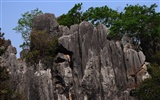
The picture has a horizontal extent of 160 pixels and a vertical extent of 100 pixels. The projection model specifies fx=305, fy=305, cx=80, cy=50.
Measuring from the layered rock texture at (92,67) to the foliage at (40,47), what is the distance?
2.10 feet

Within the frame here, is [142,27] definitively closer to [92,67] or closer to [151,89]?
[92,67]

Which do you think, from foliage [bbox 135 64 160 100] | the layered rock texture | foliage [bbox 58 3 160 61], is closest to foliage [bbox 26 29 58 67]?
the layered rock texture

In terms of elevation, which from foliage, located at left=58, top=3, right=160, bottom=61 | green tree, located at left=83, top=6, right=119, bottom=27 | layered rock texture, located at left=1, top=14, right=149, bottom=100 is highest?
green tree, located at left=83, top=6, right=119, bottom=27

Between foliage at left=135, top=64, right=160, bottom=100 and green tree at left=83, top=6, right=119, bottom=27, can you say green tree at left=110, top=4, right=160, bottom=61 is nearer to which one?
green tree at left=83, top=6, right=119, bottom=27

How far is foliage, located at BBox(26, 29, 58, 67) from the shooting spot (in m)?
23.4

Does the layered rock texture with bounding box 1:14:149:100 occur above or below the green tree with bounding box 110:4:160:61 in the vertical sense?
below

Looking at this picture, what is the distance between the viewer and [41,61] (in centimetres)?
2283

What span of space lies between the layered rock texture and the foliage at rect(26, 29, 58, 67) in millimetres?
641

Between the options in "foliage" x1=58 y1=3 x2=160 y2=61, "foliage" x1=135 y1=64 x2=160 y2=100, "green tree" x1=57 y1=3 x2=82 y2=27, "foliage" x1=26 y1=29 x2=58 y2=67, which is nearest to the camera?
"foliage" x1=135 y1=64 x2=160 y2=100

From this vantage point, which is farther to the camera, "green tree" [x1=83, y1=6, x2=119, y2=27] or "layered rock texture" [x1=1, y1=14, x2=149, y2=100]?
"green tree" [x1=83, y1=6, x2=119, y2=27]

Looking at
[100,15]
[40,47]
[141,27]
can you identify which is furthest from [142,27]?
[40,47]

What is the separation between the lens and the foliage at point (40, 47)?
23438 mm

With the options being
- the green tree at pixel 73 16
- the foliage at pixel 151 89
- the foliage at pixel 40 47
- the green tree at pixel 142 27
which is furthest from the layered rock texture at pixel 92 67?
the green tree at pixel 73 16

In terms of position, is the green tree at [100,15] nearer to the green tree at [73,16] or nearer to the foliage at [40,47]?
the green tree at [73,16]
